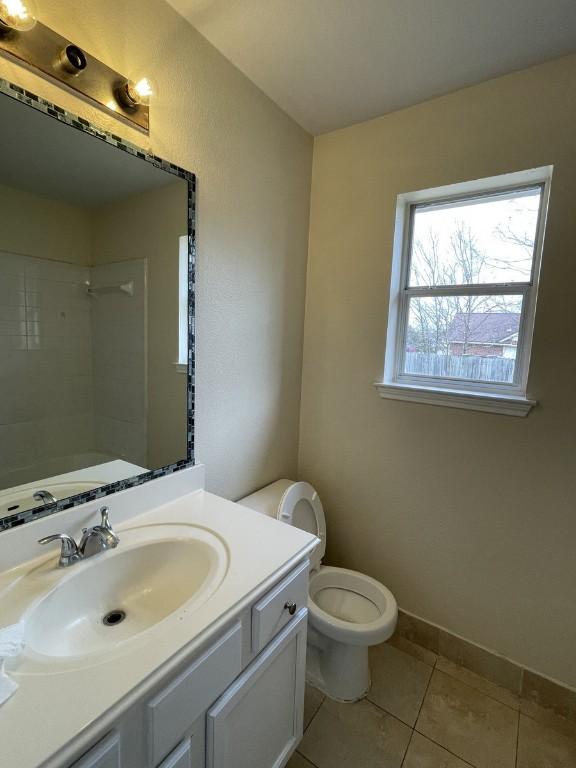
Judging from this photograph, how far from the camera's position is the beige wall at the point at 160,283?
114 centimetres

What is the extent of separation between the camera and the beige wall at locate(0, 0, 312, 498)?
1.06 metres

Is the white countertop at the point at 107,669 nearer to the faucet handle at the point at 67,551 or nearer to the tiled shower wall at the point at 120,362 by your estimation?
the faucet handle at the point at 67,551

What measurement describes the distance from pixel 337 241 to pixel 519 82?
2.88 feet

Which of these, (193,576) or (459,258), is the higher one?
(459,258)

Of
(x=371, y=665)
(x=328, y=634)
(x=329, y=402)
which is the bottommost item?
(x=371, y=665)

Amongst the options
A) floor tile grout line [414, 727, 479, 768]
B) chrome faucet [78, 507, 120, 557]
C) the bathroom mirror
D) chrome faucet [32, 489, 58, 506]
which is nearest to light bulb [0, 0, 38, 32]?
the bathroom mirror

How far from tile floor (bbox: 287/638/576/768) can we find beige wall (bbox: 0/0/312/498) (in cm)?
95

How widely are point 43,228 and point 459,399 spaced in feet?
5.18

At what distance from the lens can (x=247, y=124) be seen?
147 centimetres

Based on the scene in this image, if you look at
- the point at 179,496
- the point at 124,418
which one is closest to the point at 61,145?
the point at 124,418

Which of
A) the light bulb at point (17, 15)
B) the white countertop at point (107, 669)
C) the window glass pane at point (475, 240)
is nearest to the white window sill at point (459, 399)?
the window glass pane at point (475, 240)

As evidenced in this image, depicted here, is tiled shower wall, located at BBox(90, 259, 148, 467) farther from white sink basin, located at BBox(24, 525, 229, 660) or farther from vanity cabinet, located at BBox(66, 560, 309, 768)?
vanity cabinet, located at BBox(66, 560, 309, 768)

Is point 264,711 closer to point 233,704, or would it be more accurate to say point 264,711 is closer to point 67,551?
point 233,704

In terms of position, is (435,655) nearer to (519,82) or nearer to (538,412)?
(538,412)
